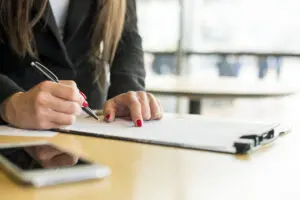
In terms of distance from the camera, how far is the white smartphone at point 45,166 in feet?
1.82

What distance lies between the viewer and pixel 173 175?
626 millimetres

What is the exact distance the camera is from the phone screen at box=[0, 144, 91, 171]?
0.60m

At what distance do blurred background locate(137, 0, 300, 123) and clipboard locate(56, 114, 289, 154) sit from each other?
10.1 feet

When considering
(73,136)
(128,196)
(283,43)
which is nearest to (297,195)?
(128,196)

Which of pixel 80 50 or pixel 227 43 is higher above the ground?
pixel 80 50

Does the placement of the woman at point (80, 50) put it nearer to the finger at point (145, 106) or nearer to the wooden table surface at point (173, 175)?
the finger at point (145, 106)

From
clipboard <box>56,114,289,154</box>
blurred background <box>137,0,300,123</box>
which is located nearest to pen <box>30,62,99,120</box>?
clipboard <box>56,114,289,154</box>

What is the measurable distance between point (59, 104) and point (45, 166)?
30cm

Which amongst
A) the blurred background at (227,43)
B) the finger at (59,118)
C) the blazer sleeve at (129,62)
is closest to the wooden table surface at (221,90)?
the blazer sleeve at (129,62)

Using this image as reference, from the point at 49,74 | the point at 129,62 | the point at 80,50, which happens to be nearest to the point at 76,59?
the point at 80,50

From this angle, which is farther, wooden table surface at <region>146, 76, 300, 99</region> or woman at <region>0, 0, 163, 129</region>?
wooden table surface at <region>146, 76, 300, 99</region>

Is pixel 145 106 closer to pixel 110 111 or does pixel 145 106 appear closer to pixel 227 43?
pixel 110 111

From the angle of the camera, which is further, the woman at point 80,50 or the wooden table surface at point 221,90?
the wooden table surface at point 221,90

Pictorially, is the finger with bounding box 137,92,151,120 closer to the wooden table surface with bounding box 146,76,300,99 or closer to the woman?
the woman
